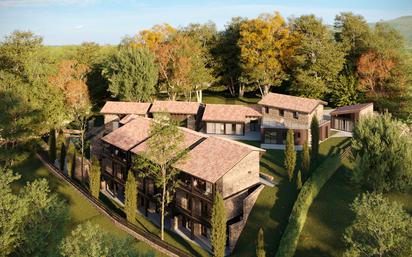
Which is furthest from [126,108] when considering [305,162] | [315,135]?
[305,162]

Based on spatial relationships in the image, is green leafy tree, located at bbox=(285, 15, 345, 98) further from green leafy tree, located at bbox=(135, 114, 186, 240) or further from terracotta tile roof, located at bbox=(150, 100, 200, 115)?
green leafy tree, located at bbox=(135, 114, 186, 240)

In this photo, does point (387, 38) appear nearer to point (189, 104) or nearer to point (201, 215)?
point (189, 104)

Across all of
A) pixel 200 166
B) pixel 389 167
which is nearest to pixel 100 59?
pixel 200 166

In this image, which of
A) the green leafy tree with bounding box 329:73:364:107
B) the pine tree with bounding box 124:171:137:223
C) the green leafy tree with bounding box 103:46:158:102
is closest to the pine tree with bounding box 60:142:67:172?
the green leafy tree with bounding box 103:46:158:102

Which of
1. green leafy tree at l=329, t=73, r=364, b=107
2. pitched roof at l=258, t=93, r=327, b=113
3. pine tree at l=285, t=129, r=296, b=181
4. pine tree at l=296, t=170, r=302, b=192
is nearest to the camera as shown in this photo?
pine tree at l=296, t=170, r=302, b=192

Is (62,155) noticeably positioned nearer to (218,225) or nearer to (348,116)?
(218,225)
